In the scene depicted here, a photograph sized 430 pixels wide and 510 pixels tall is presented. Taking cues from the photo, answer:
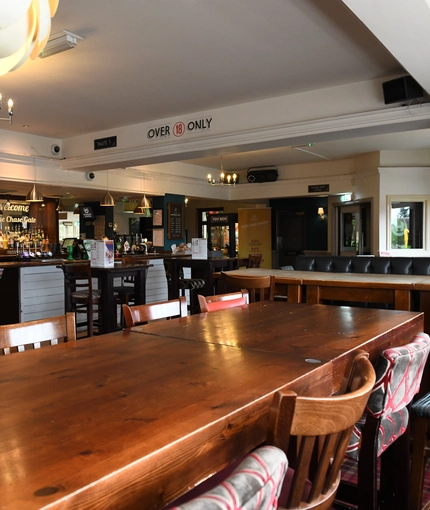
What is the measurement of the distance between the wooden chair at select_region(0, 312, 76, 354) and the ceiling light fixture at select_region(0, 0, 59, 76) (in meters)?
1.22

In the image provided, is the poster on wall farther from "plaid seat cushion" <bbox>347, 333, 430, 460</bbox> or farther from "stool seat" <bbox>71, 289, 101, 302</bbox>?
"plaid seat cushion" <bbox>347, 333, 430, 460</bbox>

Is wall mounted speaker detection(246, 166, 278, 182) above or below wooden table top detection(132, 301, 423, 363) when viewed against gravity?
above

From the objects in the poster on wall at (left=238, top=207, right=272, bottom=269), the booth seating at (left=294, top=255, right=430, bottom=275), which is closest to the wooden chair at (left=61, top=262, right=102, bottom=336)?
the booth seating at (left=294, top=255, right=430, bottom=275)

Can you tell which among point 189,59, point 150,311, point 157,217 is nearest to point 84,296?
point 189,59

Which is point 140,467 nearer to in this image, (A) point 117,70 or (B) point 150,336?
(B) point 150,336

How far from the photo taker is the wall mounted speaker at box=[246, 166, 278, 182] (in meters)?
11.9

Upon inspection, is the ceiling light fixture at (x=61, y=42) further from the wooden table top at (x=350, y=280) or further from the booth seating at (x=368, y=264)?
the booth seating at (x=368, y=264)

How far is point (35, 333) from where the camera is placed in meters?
1.95

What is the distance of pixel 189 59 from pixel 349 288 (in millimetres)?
2711

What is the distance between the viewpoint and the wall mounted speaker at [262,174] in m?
11.9

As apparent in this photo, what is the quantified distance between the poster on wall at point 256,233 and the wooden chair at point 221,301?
32.9 feet

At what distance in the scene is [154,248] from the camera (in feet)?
35.6

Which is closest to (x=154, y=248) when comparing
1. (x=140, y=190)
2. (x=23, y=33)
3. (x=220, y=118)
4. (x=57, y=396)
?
(x=140, y=190)

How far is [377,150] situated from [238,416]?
31.3ft
